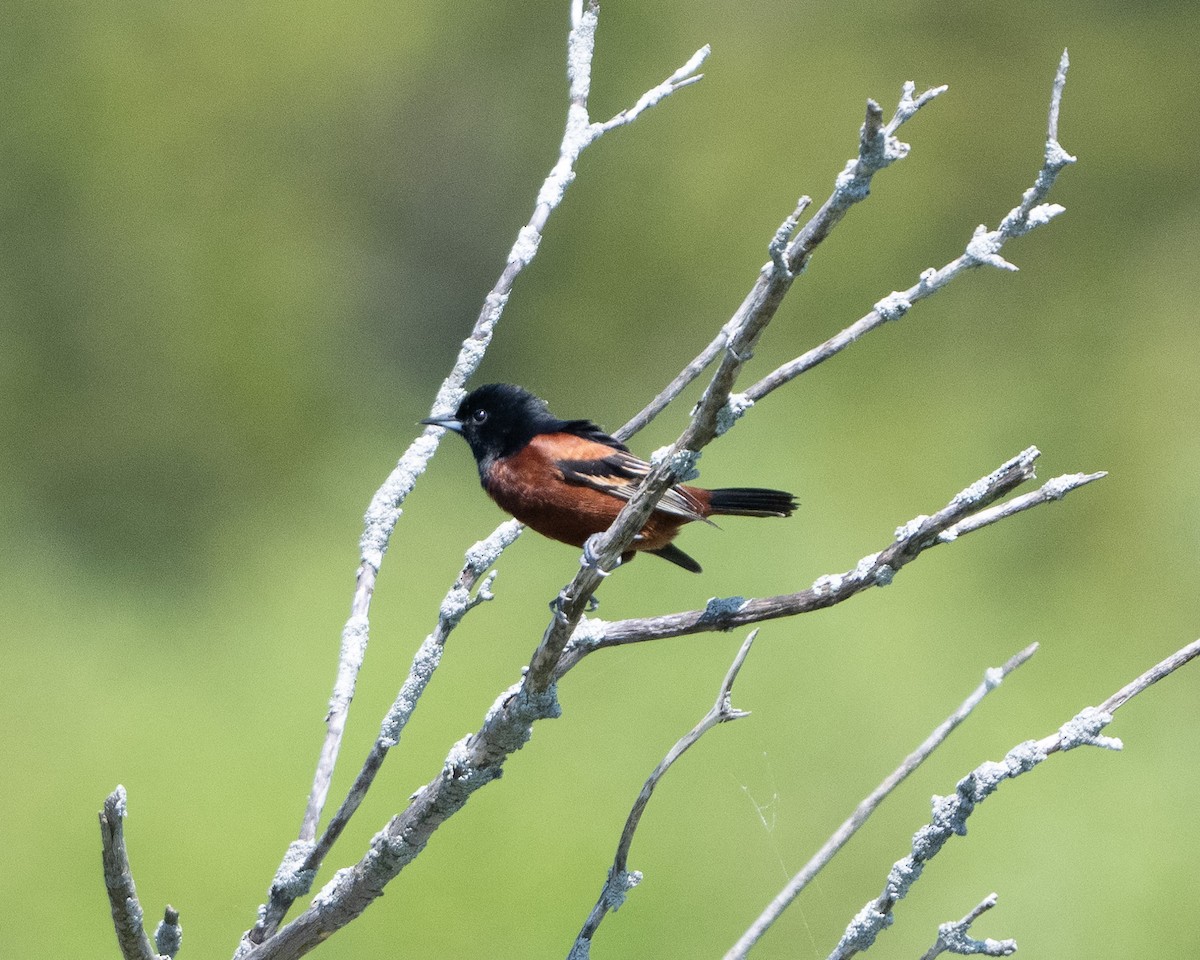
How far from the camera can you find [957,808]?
1.35 m

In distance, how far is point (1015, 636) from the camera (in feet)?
17.0

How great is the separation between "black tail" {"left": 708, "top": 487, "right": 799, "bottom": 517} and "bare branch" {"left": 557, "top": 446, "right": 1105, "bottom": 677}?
3.02 feet

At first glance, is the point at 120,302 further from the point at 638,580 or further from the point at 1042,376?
the point at 1042,376

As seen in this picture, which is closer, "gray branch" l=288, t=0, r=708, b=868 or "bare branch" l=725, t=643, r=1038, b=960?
"bare branch" l=725, t=643, r=1038, b=960

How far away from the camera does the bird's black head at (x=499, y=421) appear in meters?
2.95

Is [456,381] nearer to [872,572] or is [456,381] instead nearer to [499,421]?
[872,572]

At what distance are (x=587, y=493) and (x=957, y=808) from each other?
4.57 feet

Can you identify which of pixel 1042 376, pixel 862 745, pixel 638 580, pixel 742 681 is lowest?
pixel 862 745

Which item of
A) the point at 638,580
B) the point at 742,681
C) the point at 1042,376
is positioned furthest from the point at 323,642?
the point at 1042,376

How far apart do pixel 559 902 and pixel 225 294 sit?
11.3ft

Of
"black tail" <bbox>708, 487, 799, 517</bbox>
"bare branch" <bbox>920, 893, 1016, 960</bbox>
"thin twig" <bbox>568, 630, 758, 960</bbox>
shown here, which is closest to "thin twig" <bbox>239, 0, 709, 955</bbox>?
"thin twig" <bbox>568, 630, 758, 960</bbox>

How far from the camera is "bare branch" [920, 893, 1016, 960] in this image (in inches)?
50.1

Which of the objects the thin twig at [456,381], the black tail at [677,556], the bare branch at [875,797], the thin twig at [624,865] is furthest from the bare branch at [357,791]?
the black tail at [677,556]

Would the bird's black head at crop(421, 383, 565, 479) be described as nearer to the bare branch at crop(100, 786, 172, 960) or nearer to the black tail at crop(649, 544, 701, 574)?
the black tail at crop(649, 544, 701, 574)
